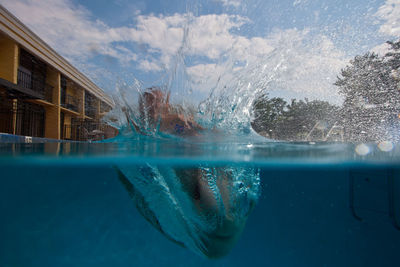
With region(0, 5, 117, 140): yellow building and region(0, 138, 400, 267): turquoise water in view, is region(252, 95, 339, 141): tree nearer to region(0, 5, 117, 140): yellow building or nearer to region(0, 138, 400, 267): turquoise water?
region(0, 138, 400, 267): turquoise water

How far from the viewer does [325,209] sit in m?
7.68

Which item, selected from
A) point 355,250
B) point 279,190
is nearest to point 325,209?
point 279,190

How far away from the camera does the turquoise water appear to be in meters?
4.05

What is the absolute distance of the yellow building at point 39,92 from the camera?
12125 millimetres

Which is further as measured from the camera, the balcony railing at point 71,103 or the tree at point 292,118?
the balcony railing at point 71,103

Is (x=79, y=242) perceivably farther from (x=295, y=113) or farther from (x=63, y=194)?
(x=295, y=113)

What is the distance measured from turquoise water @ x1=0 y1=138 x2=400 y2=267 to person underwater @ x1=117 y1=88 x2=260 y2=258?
0.39ft

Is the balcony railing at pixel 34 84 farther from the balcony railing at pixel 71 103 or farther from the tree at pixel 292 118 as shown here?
the tree at pixel 292 118


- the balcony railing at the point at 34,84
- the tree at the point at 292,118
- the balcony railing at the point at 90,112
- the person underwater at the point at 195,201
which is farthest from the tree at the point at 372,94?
the balcony railing at the point at 90,112

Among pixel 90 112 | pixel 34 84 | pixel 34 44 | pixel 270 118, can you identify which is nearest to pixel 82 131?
pixel 90 112

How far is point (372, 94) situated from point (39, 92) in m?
18.3

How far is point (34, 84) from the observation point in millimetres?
15273

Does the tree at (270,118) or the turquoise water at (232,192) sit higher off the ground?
the tree at (270,118)

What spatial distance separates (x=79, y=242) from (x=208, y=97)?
6.09 metres
